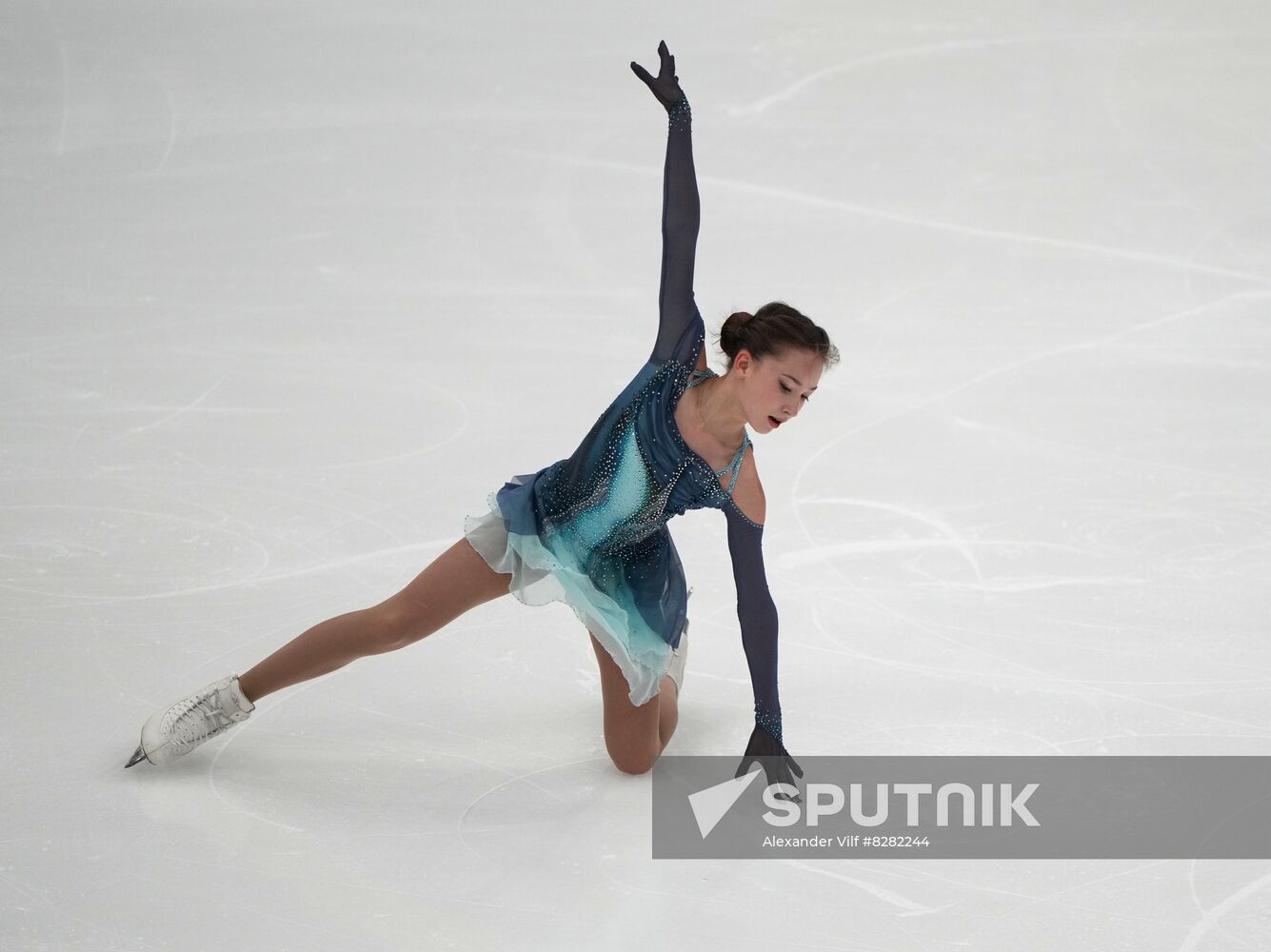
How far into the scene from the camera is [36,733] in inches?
123

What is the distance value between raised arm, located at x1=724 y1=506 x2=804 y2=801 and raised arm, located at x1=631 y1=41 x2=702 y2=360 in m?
0.41

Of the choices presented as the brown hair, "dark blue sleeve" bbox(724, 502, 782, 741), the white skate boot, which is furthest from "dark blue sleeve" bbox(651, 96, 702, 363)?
the white skate boot

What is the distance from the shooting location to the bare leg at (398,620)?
9.94 ft

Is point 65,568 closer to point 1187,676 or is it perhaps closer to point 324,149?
point 1187,676

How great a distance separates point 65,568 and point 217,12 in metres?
4.55

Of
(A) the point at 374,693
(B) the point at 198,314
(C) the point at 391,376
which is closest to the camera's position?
(A) the point at 374,693

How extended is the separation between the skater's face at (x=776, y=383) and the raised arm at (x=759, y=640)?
0.21 metres

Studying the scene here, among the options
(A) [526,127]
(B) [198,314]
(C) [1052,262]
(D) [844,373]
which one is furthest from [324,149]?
(C) [1052,262]

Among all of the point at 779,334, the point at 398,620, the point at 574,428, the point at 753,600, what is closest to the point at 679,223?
the point at 779,334

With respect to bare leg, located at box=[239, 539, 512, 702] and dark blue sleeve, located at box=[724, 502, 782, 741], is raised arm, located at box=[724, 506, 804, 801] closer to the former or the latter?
dark blue sleeve, located at box=[724, 502, 782, 741]

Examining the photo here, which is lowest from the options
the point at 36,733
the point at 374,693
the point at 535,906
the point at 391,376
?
the point at 535,906

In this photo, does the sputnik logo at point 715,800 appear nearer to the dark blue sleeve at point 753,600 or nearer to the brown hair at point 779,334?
the dark blue sleeve at point 753,600

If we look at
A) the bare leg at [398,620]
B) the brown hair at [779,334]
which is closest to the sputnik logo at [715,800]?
the bare leg at [398,620]

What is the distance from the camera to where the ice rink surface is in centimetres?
273
